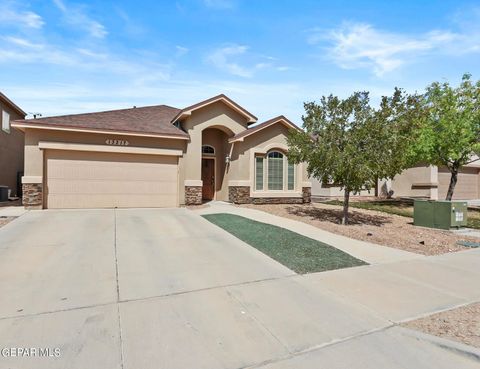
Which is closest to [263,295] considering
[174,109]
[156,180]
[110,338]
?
[110,338]

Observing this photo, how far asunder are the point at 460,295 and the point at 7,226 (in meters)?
11.4

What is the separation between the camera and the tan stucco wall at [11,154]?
17.0 m

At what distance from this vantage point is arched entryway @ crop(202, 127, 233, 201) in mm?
16938

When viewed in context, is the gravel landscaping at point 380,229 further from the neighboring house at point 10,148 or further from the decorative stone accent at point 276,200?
the neighboring house at point 10,148

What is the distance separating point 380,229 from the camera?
11.0 m

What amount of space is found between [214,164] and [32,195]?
862cm

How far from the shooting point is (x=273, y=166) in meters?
16.1

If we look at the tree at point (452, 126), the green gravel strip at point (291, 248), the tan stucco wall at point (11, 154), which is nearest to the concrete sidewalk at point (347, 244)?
the green gravel strip at point (291, 248)

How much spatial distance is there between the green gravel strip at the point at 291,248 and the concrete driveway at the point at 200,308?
0.37 meters

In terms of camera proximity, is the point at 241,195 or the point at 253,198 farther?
the point at 253,198

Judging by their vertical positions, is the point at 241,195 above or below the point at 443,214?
above

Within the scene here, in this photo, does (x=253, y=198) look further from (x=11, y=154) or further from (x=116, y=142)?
(x=11, y=154)

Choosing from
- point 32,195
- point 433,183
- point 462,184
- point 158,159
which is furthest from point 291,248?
point 462,184

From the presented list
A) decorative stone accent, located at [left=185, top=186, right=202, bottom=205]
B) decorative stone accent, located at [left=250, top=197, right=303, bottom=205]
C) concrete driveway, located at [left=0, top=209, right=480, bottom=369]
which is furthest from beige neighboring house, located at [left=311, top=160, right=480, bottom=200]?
concrete driveway, located at [left=0, top=209, right=480, bottom=369]
